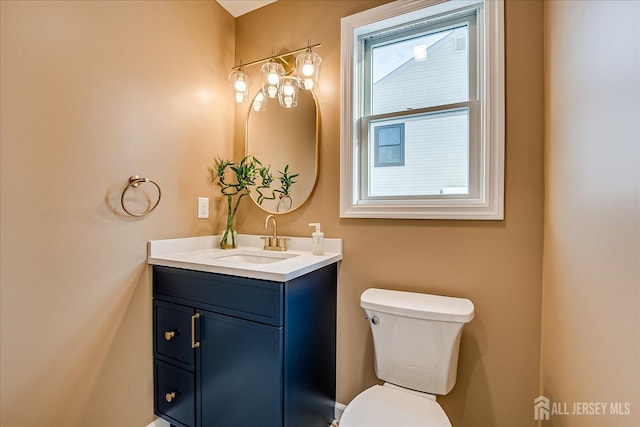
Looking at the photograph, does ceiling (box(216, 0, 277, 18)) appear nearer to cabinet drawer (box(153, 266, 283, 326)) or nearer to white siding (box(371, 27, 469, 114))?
white siding (box(371, 27, 469, 114))

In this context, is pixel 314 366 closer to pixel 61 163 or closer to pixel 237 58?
pixel 61 163

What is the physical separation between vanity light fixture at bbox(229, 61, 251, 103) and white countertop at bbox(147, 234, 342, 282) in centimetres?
88

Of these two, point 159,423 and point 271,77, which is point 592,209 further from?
point 159,423

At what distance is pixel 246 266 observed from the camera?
Answer: 116cm

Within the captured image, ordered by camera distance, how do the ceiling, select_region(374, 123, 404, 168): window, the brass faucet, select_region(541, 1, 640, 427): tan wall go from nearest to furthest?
1. select_region(541, 1, 640, 427): tan wall
2. select_region(374, 123, 404, 168): window
3. the brass faucet
4. the ceiling

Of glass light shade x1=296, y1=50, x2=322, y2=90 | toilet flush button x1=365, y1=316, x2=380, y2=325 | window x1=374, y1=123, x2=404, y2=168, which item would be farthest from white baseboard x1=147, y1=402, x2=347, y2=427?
glass light shade x1=296, y1=50, x2=322, y2=90

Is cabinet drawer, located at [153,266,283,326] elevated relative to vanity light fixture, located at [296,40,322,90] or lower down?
lower down

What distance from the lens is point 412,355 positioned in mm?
1176

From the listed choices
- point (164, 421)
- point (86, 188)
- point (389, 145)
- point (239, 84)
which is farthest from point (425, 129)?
point (164, 421)

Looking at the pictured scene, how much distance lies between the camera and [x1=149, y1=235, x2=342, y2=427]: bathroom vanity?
3.52 ft

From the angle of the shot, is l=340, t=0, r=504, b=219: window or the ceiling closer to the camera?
l=340, t=0, r=504, b=219: window

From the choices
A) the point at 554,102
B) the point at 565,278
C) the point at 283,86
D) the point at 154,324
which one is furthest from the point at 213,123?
the point at 565,278

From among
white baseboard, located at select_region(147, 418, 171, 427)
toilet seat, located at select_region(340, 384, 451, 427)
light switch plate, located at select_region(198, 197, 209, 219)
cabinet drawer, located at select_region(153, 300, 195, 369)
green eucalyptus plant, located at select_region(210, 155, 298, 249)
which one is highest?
green eucalyptus plant, located at select_region(210, 155, 298, 249)

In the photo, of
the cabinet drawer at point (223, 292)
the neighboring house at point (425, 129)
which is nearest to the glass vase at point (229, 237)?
the cabinet drawer at point (223, 292)
